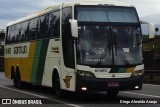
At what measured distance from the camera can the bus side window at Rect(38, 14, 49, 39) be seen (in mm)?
18281

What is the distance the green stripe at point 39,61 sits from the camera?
1855cm

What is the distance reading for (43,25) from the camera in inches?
737

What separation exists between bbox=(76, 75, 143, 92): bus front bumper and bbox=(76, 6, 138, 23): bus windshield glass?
190 cm

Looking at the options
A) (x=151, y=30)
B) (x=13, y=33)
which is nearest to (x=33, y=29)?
(x=13, y=33)

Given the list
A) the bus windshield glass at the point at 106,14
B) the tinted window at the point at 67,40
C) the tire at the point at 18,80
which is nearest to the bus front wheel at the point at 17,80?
the tire at the point at 18,80

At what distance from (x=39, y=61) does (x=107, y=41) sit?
5.06m

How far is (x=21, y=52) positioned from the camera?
22.4 metres

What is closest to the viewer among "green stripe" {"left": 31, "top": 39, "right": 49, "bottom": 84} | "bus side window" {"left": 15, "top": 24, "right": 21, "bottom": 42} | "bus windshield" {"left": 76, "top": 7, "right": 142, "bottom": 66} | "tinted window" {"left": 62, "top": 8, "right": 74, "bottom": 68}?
"bus windshield" {"left": 76, "top": 7, "right": 142, "bottom": 66}

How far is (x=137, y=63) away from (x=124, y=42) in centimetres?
78

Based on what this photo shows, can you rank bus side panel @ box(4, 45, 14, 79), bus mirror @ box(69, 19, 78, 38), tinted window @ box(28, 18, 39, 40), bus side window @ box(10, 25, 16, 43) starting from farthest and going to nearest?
bus side panel @ box(4, 45, 14, 79) → bus side window @ box(10, 25, 16, 43) → tinted window @ box(28, 18, 39, 40) → bus mirror @ box(69, 19, 78, 38)

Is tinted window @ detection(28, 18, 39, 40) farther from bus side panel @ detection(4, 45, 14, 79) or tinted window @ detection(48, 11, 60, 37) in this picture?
bus side panel @ detection(4, 45, 14, 79)

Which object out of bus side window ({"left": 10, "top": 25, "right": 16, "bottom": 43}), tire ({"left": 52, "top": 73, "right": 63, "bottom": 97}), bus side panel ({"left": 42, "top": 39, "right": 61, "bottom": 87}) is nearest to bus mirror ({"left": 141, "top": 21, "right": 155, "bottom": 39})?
bus side panel ({"left": 42, "top": 39, "right": 61, "bottom": 87})

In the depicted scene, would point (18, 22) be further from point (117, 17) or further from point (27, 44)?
point (117, 17)

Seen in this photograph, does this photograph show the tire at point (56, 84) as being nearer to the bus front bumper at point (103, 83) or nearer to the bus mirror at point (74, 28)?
the bus front bumper at point (103, 83)
